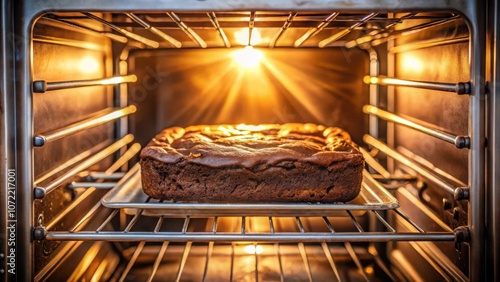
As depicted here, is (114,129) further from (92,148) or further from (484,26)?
(484,26)

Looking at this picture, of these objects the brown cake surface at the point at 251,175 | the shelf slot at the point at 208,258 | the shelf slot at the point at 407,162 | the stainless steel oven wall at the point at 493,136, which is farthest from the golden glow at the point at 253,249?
the stainless steel oven wall at the point at 493,136

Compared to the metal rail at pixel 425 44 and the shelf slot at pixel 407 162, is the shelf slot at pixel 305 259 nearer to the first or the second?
the shelf slot at pixel 407 162

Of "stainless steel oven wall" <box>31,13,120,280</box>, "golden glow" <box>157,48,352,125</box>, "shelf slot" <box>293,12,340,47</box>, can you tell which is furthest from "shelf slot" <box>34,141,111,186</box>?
"shelf slot" <box>293,12,340,47</box>

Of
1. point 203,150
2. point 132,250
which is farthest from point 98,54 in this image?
point 132,250

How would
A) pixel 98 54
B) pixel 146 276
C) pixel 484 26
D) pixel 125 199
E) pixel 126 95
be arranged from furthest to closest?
pixel 126 95 → pixel 98 54 → pixel 146 276 → pixel 125 199 → pixel 484 26

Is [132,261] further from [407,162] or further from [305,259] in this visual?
[407,162]

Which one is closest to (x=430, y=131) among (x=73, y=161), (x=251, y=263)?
(x=251, y=263)
